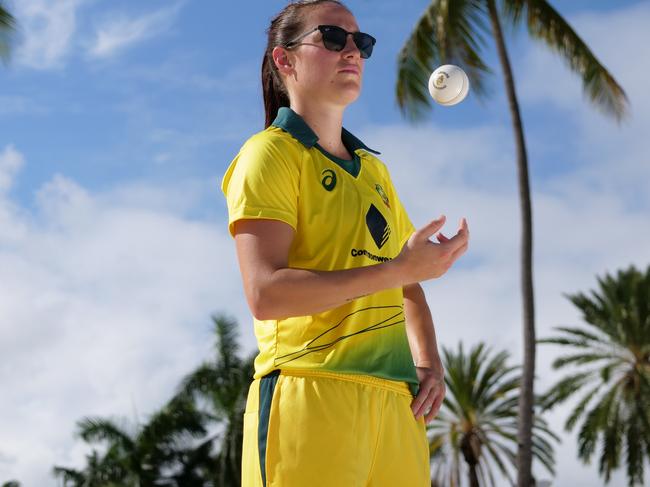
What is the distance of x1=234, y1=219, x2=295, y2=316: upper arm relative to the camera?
3061 millimetres

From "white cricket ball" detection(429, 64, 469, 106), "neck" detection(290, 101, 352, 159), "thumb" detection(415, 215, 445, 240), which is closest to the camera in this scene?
"thumb" detection(415, 215, 445, 240)

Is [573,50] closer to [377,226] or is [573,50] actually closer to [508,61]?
[508,61]

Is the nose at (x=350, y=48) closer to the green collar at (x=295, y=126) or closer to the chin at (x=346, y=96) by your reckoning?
the chin at (x=346, y=96)

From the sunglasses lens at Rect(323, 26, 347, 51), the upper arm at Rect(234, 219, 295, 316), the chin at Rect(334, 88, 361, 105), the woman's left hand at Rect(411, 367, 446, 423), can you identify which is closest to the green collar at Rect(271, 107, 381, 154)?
the chin at Rect(334, 88, 361, 105)

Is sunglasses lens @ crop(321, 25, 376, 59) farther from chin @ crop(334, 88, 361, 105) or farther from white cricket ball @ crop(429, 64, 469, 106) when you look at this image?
white cricket ball @ crop(429, 64, 469, 106)

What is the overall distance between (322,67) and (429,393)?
1.19m

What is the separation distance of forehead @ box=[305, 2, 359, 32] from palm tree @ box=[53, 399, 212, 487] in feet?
122

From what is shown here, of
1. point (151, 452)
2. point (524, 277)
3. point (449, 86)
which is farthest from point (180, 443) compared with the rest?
point (449, 86)

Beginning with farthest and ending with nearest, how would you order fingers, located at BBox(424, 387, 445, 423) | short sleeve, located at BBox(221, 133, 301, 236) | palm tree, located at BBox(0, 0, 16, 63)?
palm tree, located at BBox(0, 0, 16, 63) < fingers, located at BBox(424, 387, 445, 423) < short sleeve, located at BBox(221, 133, 301, 236)

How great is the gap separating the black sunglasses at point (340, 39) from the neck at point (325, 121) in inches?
8.4

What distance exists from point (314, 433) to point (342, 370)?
22 cm

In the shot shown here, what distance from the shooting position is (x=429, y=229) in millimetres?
2910

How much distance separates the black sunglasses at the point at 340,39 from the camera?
3.52 metres

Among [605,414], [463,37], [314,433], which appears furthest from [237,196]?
[605,414]
